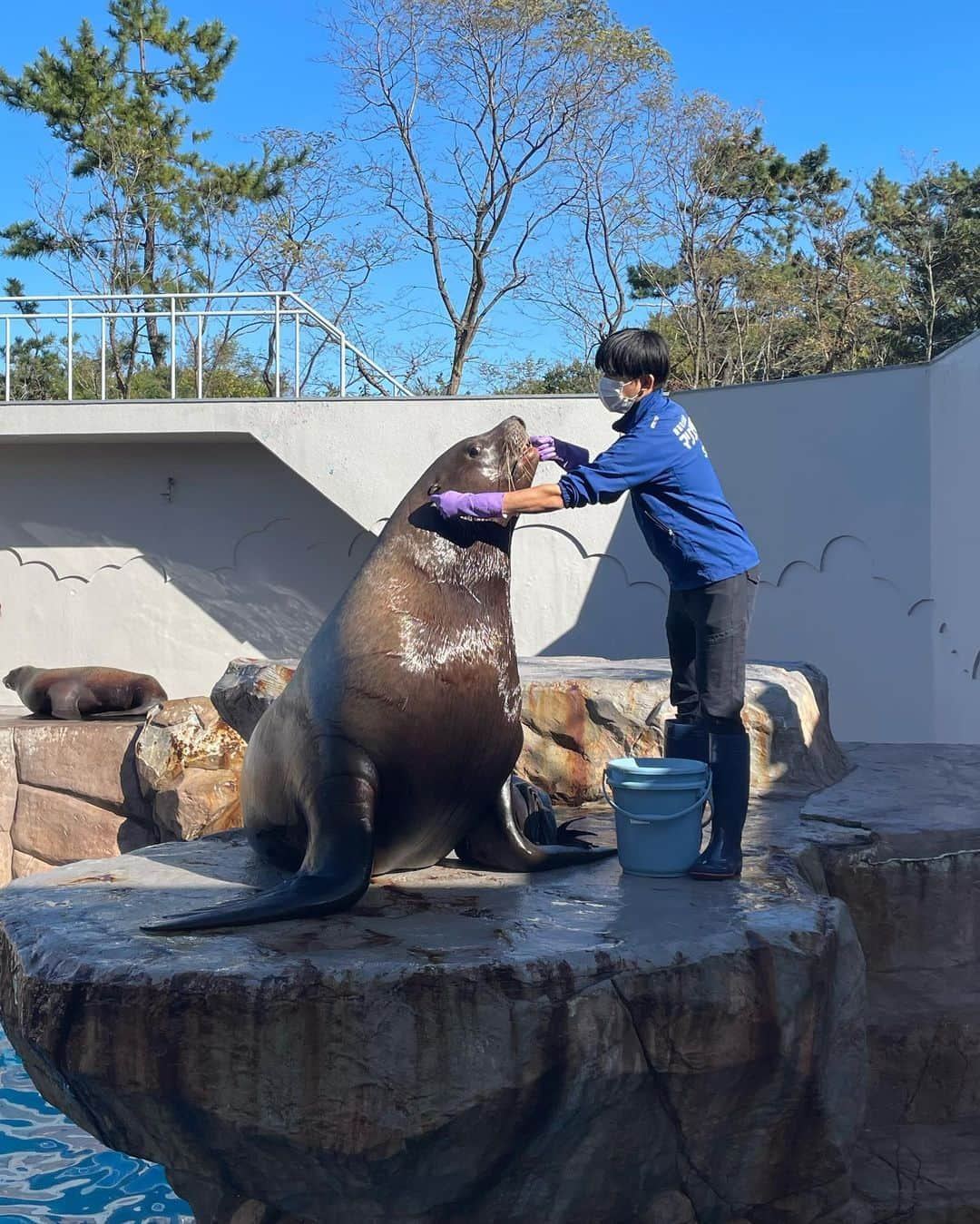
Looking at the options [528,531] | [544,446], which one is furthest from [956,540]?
[544,446]

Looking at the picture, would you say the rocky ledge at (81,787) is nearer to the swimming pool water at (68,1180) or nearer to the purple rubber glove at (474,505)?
the swimming pool water at (68,1180)

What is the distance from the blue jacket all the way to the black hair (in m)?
0.07

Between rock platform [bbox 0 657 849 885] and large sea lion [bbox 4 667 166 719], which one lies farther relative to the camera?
large sea lion [bbox 4 667 166 719]

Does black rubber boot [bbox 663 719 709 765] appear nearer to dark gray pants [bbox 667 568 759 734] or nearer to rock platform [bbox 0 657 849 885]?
dark gray pants [bbox 667 568 759 734]

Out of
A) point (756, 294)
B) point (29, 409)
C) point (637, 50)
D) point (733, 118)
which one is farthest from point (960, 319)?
point (29, 409)

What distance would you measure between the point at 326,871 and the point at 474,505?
94 centimetres

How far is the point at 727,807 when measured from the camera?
122 inches

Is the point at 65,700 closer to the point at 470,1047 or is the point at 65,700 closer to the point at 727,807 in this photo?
the point at 727,807

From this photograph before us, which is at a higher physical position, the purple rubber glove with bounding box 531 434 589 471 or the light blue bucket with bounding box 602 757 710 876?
the purple rubber glove with bounding box 531 434 589 471

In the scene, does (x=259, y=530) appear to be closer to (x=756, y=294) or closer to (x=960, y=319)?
(x=756, y=294)

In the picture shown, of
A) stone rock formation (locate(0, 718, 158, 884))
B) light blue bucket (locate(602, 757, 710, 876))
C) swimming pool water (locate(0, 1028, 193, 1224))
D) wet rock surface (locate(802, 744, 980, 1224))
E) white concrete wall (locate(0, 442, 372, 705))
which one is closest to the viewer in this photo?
light blue bucket (locate(602, 757, 710, 876))

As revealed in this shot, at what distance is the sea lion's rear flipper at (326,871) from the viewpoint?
2594 millimetres

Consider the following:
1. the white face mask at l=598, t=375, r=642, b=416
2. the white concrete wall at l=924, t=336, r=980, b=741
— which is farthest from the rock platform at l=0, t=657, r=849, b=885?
the white concrete wall at l=924, t=336, r=980, b=741

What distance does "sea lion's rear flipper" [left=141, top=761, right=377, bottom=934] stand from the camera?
8.51 ft
